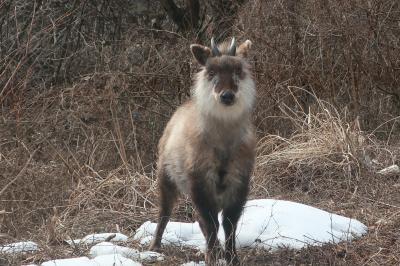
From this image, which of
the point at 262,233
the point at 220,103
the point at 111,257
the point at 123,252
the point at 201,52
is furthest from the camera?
the point at 262,233

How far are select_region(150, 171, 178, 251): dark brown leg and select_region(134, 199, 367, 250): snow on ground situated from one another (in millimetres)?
122

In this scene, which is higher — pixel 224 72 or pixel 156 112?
pixel 224 72

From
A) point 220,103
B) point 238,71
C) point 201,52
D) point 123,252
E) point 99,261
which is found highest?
point 201,52

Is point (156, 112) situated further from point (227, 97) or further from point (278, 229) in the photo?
point (227, 97)

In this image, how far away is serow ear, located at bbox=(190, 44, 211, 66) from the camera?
218 inches

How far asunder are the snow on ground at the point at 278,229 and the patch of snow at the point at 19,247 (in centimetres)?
83

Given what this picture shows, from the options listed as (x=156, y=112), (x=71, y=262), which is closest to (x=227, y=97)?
(x=71, y=262)

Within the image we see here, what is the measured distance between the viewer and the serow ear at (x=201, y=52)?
5535 millimetres

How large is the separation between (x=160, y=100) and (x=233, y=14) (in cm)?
163

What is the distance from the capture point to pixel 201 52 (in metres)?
5.57

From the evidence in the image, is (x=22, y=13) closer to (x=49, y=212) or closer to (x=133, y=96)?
(x=133, y=96)

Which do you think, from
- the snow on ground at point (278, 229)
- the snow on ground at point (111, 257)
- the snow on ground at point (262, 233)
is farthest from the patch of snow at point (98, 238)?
the snow on ground at point (111, 257)

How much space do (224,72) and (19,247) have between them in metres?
1.85

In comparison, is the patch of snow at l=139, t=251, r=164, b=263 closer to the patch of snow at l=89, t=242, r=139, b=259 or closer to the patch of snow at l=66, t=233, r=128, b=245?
the patch of snow at l=89, t=242, r=139, b=259
